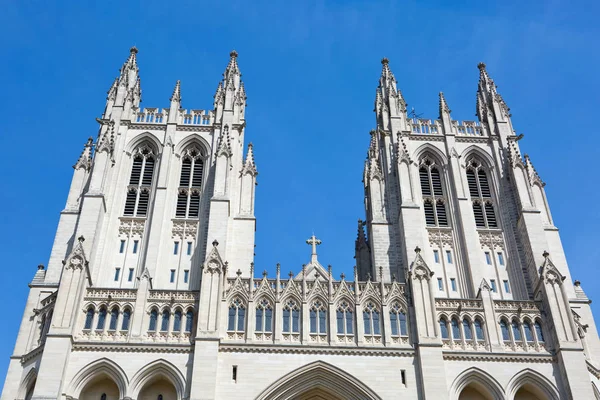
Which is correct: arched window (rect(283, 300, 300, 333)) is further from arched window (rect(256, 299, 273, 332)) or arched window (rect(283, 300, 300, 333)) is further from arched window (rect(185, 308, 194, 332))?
arched window (rect(185, 308, 194, 332))

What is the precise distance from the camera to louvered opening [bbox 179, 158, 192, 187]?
3997 centimetres

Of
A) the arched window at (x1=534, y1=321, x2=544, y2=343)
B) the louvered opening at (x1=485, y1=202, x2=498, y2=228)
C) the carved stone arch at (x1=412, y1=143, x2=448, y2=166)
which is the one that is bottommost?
the arched window at (x1=534, y1=321, x2=544, y2=343)

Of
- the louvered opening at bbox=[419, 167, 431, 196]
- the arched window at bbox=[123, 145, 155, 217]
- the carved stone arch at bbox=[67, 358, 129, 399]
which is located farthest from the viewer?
the louvered opening at bbox=[419, 167, 431, 196]

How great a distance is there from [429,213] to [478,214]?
103 inches

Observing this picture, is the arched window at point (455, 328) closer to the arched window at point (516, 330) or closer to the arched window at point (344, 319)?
the arched window at point (516, 330)

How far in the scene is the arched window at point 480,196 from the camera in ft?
128

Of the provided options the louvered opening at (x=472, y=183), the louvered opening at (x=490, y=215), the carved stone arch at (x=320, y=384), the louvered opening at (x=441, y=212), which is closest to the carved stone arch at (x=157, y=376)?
the carved stone arch at (x=320, y=384)

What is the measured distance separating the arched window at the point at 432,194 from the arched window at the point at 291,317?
9.66 m

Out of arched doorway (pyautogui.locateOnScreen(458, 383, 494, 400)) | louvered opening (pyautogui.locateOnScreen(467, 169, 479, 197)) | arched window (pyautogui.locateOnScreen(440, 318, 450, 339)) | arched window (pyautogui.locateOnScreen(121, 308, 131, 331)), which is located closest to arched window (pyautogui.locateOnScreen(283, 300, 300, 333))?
arched window (pyautogui.locateOnScreen(440, 318, 450, 339))

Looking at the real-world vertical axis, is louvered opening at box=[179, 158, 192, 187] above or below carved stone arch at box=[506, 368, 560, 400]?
above

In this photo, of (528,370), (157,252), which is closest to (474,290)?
(528,370)

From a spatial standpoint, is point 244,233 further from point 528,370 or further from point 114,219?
point 528,370

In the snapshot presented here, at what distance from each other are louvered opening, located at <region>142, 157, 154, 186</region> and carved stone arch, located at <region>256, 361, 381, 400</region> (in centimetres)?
1452

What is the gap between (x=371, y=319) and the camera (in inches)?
1292
